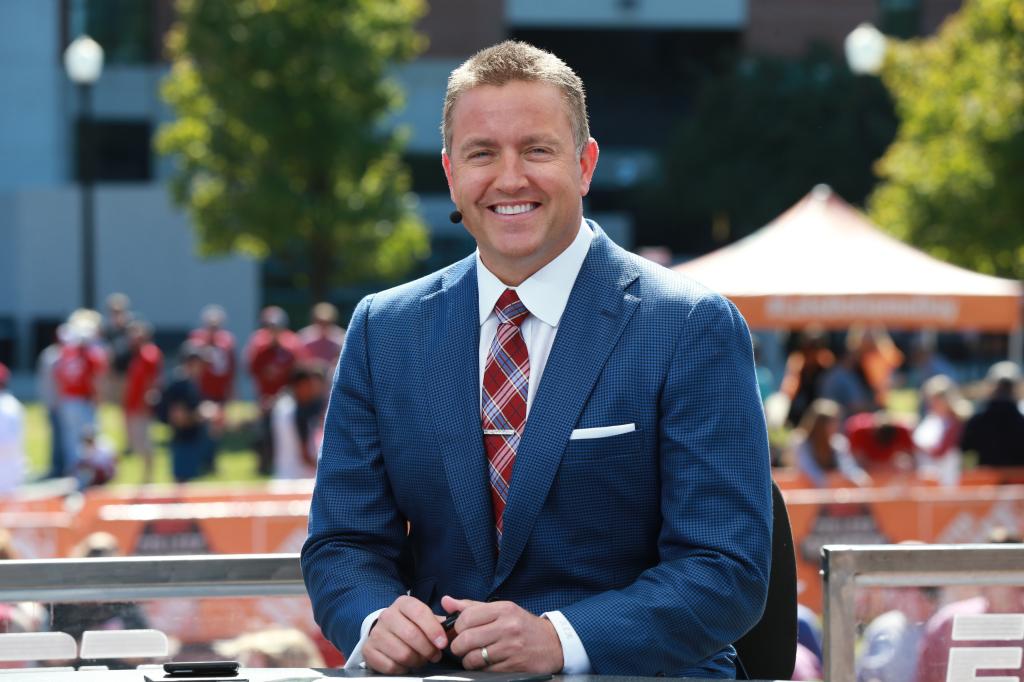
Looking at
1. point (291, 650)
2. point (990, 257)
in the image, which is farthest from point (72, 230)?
point (291, 650)

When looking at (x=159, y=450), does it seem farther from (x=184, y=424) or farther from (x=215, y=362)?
(x=184, y=424)

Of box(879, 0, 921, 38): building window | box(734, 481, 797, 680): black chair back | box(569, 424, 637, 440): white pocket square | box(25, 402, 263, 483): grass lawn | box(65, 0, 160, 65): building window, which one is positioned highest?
box(879, 0, 921, 38): building window

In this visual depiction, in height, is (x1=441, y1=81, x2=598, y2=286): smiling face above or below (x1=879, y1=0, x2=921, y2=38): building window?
below

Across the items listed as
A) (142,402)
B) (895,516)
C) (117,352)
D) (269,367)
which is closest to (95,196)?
(117,352)

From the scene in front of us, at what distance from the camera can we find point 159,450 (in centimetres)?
2191

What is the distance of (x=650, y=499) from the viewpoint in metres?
2.76

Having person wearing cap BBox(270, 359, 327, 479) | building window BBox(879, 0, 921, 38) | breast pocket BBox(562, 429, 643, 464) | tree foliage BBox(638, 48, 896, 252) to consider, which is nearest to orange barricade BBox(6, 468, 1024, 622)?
person wearing cap BBox(270, 359, 327, 479)

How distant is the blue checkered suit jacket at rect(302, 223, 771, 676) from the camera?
105 inches

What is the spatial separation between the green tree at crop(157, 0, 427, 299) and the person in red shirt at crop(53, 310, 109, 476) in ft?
36.8

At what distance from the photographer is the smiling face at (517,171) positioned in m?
2.75

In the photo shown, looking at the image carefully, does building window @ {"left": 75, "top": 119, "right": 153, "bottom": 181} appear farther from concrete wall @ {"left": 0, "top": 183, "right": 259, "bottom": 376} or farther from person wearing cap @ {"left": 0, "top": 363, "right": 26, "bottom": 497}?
person wearing cap @ {"left": 0, "top": 363, "right": 26, "bottom": 497}

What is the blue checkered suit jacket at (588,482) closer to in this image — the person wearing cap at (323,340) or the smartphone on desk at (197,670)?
the smartphone on desk at (197,670)

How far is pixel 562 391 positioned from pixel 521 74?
0.56 metres

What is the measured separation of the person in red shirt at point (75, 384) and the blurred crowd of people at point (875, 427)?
7794 mm
